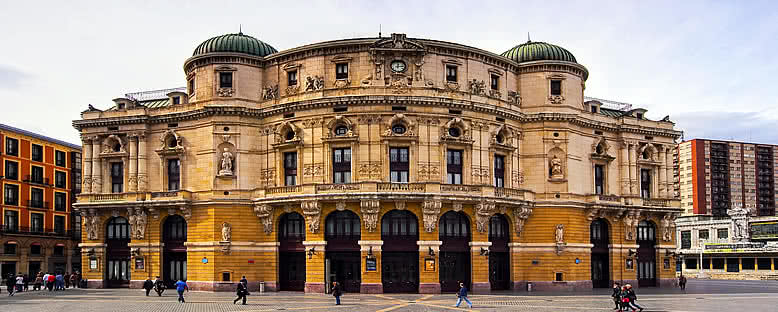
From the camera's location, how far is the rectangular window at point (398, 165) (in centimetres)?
6956

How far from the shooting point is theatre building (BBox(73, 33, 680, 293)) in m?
68.8

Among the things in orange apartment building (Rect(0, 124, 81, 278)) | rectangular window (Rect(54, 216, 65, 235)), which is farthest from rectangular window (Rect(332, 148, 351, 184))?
rectangular window (Rect(54, 216, 65, 235))

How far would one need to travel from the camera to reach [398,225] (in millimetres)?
68438

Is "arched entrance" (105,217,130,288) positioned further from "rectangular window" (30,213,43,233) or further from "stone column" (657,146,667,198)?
"stone column" (657,146,667,198)

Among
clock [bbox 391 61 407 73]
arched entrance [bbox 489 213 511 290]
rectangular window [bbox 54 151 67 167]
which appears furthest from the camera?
rectangular window [bbox 54 151 67 167]

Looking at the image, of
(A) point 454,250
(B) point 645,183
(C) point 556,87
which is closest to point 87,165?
(A) point 454,250

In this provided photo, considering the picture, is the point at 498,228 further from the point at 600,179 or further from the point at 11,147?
the point at 11,147

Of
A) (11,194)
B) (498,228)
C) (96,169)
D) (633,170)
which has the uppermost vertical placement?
(96,169)

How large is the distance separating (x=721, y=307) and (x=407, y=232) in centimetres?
2582

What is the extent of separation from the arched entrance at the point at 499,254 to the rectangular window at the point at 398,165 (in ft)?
30.7

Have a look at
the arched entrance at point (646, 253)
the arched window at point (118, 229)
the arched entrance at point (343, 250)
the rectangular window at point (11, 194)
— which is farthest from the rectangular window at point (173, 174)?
the arched entrance at point (646, 253)

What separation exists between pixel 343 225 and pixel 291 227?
5.61m

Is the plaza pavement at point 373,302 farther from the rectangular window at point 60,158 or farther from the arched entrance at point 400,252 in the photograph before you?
the rectangular window at point 60,158

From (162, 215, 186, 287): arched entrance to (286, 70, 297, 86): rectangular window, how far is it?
16351 mm
